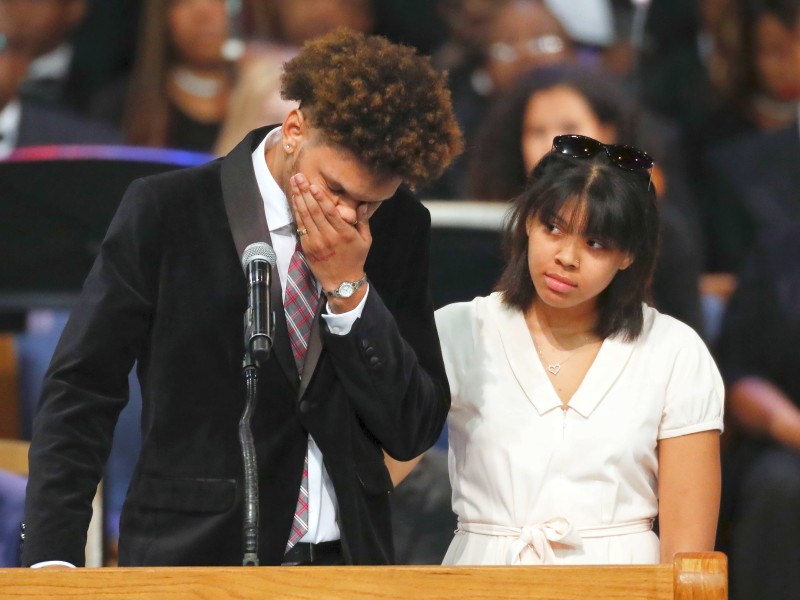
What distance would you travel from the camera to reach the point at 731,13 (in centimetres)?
515

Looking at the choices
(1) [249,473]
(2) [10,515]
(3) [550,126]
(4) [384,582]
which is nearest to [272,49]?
(3) [550,126]

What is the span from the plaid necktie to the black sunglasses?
1.90 ft

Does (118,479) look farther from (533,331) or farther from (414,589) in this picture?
(414,589)

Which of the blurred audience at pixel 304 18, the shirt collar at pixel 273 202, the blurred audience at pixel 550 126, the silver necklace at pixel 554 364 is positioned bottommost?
the silver necklace at pixel 554 364

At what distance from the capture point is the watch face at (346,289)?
7.34 ft

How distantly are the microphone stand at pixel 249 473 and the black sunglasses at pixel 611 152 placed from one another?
2.73 ft

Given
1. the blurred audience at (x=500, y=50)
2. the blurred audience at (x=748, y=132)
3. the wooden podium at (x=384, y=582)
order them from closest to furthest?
the wooden podium at (x=384, y=582) < the blurred audience at (x=748, y=132) < the blurred audience at (x=500, y=50)

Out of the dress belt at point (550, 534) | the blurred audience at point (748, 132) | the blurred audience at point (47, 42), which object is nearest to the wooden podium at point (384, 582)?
the dress belt at point (550, 534)

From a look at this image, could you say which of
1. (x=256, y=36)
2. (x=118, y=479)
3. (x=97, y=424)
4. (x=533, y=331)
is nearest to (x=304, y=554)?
(x=97, y=424)

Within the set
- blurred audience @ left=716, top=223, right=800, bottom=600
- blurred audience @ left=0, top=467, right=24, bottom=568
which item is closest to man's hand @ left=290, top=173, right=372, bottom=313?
blurred audience @ left=0, top=467, right=24, bottom=568

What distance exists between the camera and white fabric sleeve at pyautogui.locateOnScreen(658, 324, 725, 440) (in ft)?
8.14

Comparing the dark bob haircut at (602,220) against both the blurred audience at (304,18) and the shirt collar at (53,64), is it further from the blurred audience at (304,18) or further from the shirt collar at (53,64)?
the shirt collar at (53,64)

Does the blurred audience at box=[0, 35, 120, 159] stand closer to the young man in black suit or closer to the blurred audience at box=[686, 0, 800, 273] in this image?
the blurred audience at box=[686, 0, 800, 273]

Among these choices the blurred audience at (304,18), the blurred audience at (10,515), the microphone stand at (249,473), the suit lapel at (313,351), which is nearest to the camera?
the microphone stand at (249,473)
